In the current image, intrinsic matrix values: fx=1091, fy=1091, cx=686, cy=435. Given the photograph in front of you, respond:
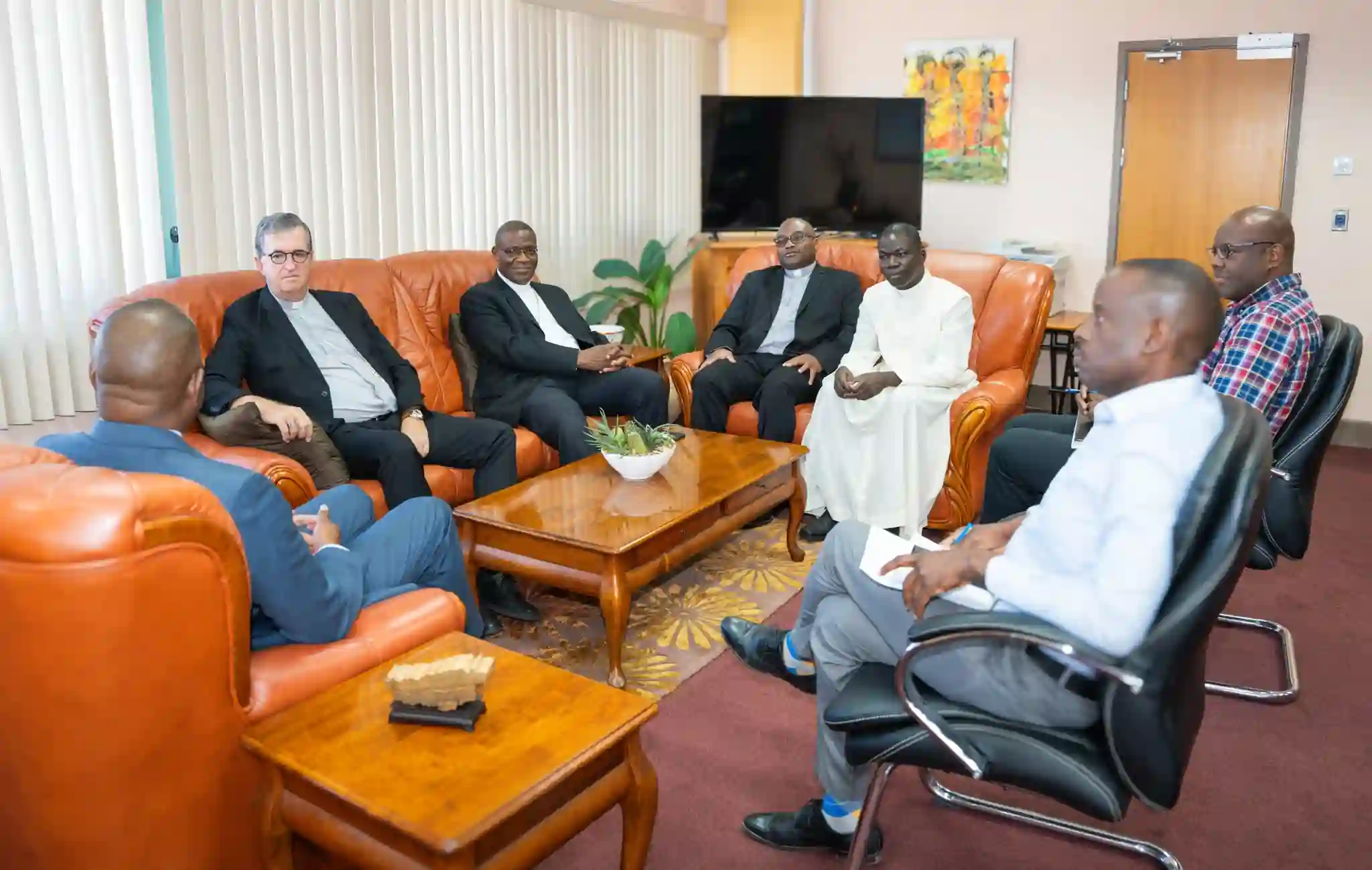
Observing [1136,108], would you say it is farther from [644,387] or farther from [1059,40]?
[644,387]

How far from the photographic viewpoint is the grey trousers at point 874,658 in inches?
73.7

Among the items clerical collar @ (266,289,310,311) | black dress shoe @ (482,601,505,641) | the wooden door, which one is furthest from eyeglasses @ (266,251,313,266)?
the wooden door

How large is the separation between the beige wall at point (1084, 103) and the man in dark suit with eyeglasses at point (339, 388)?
377cm

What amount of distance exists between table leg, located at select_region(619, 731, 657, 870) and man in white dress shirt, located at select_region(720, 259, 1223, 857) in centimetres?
38

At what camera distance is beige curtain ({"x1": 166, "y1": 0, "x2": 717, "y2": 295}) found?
13.2 ft

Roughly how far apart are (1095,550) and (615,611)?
1.47 meters

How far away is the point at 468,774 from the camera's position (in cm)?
169

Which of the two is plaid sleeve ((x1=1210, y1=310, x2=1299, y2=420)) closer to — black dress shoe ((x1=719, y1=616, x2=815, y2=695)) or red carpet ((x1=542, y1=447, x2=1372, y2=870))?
red carpet ((x1=542, y1=447, x2=1372, y2=870))

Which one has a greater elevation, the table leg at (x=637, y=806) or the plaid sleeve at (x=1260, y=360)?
the plaid sleeve at (x=1260, y=360)

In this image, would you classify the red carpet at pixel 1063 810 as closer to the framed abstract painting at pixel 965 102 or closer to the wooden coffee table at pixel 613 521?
the wooden coffee table at pixel 613 521

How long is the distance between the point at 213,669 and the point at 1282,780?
7.81 ft

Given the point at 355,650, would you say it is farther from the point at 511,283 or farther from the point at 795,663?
the point at 511,283

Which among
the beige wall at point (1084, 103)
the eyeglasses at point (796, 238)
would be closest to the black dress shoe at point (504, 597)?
the eyeglasses at point (796, 238)

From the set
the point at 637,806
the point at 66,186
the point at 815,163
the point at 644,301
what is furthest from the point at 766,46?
the point at 637,806
